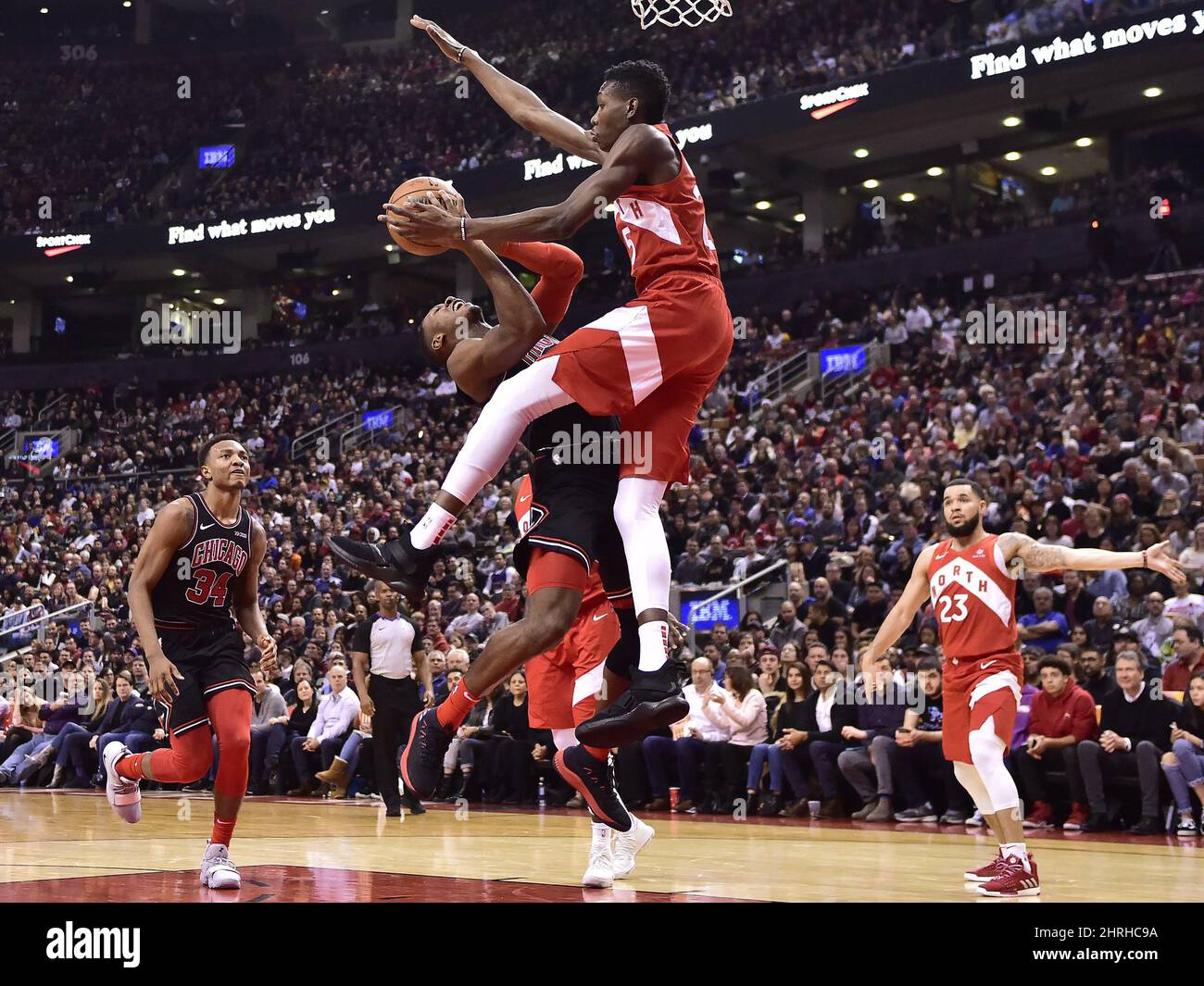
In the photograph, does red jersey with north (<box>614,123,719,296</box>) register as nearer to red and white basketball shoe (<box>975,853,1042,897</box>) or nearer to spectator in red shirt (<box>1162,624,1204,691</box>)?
red and white basketball shoe (<box>975,853,1042,897</box>)

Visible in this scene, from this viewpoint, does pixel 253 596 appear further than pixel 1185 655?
No

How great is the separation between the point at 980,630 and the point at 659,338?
2532 millimetres

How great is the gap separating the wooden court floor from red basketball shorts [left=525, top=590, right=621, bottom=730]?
28.2 inches

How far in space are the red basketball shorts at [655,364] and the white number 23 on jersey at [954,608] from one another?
2049 millimetres

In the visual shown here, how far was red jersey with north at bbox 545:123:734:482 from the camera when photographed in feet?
15.5

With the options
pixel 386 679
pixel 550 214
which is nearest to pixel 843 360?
pixel 386 679

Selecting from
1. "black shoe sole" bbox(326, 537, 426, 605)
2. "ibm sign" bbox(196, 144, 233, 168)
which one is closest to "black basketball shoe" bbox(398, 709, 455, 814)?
"black shoe sole" bbox(326, 537, 426, 605)

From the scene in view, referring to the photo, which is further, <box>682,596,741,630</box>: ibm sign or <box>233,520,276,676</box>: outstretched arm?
<box>682,596,741,630</box>: ibm sign

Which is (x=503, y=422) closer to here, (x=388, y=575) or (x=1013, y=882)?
(x=388, y=575)

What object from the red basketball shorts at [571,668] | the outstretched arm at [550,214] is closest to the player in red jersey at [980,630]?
the red basketball shorts at [571,668]

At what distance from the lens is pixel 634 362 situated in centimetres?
472

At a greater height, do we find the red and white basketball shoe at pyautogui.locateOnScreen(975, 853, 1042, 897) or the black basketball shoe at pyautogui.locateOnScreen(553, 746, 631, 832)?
the black basketball shoe at pyautogui.locateOnScreen(553, 746, 631, 832)

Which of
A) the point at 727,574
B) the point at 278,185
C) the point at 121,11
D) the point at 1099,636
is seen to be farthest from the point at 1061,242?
the point at 121,11
